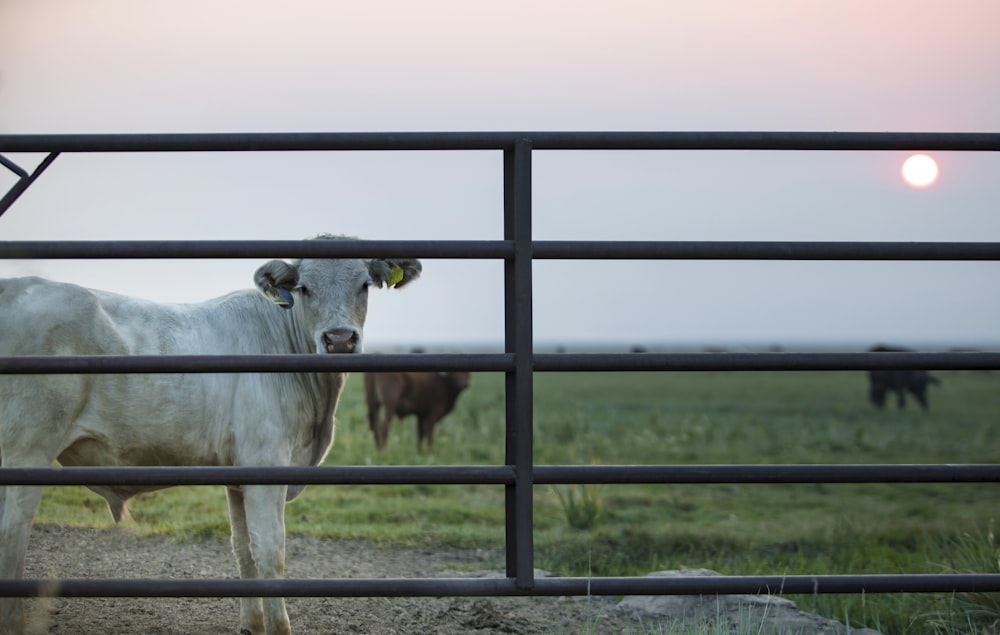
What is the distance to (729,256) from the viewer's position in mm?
3238

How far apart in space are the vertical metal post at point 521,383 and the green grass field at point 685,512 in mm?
1082

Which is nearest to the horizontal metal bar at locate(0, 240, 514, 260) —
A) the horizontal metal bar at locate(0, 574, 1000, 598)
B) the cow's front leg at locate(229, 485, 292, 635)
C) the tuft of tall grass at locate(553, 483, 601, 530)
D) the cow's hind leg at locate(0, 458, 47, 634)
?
the horizontal metal bar at locate(0, 574, 1000, 598)

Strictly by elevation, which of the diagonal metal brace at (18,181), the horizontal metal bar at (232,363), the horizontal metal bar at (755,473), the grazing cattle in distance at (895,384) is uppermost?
the grazing cattle in distance at (895,384)

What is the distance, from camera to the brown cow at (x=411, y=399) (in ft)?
53.4

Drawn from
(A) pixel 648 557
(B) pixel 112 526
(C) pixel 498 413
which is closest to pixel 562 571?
(A) pixel 648 557

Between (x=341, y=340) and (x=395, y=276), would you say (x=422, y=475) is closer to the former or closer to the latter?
(x=341, y=340)

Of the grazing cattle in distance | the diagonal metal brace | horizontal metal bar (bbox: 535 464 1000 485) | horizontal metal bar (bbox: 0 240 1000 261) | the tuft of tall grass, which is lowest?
the tuft of tall grass

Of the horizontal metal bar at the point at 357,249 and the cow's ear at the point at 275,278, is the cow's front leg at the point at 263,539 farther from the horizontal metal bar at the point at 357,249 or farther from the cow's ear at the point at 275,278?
the horizontal metal bar at the point at 357,249

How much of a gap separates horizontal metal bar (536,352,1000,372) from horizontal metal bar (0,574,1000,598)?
24.6 inches

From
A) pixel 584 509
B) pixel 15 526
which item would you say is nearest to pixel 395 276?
pixel 15 526

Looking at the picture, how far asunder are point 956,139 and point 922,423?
30658 mm

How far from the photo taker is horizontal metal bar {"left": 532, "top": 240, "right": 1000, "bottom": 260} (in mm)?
3156

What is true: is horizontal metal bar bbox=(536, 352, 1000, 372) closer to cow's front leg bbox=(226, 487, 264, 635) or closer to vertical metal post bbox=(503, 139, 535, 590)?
vertical metal post bbox=(503, 139, 535, 590)

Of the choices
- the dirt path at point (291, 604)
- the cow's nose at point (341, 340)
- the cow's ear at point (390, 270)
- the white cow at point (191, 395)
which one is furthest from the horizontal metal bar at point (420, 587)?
the cow's ear at point (390, 270)
